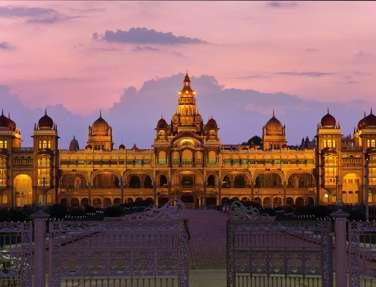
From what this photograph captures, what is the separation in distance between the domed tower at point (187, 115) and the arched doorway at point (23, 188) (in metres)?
21.6

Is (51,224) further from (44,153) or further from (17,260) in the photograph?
(44,153)

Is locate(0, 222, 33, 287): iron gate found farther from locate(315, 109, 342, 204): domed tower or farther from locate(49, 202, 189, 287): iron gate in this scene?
locate(315, 109, 342, 204): domed tower

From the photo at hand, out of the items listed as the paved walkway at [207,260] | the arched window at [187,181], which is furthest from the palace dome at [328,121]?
the paved walkway at [207,260]

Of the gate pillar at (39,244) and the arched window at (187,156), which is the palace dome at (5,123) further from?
the gate pillar at (39,244)

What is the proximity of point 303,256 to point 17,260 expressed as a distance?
16.5 ft

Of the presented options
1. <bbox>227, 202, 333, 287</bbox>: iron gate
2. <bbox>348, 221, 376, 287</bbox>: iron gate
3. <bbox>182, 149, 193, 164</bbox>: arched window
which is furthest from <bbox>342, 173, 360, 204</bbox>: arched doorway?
<bbox>348, 221, 376, 287</bbox>: iron gate

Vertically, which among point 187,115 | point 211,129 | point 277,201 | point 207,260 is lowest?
point 277,201

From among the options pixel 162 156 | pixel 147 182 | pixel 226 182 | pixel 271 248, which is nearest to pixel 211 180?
pixel 226 182

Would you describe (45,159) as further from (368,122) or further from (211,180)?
(368,122)

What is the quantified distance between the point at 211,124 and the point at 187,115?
4.32 metres

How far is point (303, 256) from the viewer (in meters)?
13.6

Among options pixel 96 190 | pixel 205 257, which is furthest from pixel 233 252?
pixel 96 190

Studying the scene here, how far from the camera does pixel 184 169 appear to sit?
97.1 m

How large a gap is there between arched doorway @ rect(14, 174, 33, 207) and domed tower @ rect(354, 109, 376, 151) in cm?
4131
